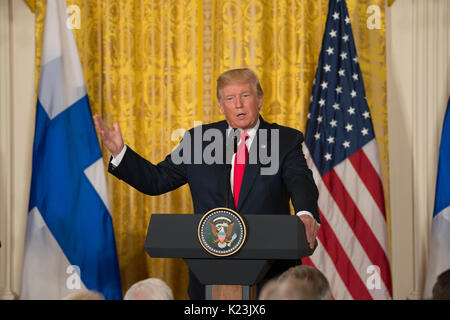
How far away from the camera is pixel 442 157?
4.59m

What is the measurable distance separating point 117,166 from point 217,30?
265 cm

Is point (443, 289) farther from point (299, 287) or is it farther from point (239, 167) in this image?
point (239, 167)

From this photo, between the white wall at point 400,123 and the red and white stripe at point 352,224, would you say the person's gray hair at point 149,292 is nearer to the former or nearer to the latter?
the red and white stripe at point 352,224

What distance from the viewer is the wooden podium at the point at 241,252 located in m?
1.75

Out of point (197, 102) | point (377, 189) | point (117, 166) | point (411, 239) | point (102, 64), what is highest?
point (102, 64)

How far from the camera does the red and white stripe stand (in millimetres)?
4680

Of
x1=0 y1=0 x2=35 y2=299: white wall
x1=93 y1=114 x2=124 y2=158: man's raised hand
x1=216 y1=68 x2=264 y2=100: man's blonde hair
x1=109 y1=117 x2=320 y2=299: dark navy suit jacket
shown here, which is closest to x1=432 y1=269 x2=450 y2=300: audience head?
x1=109 y1=117 x2=320 y2=299: dark navy suit jacket

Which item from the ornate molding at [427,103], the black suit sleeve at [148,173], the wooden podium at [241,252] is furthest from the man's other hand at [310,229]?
the ornate molding at [427,103]

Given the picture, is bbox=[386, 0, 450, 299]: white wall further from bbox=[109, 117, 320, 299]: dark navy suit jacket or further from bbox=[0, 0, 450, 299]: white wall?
bbox=[109, 117, 320, 299]: dark navy suit jacket

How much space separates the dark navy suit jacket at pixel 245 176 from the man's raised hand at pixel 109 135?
0.22 feet

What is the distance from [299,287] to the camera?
1583 mm

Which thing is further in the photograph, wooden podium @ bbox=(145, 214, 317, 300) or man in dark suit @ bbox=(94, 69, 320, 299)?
man in dark suit @ bbox=(94, 69, 320, 299)
